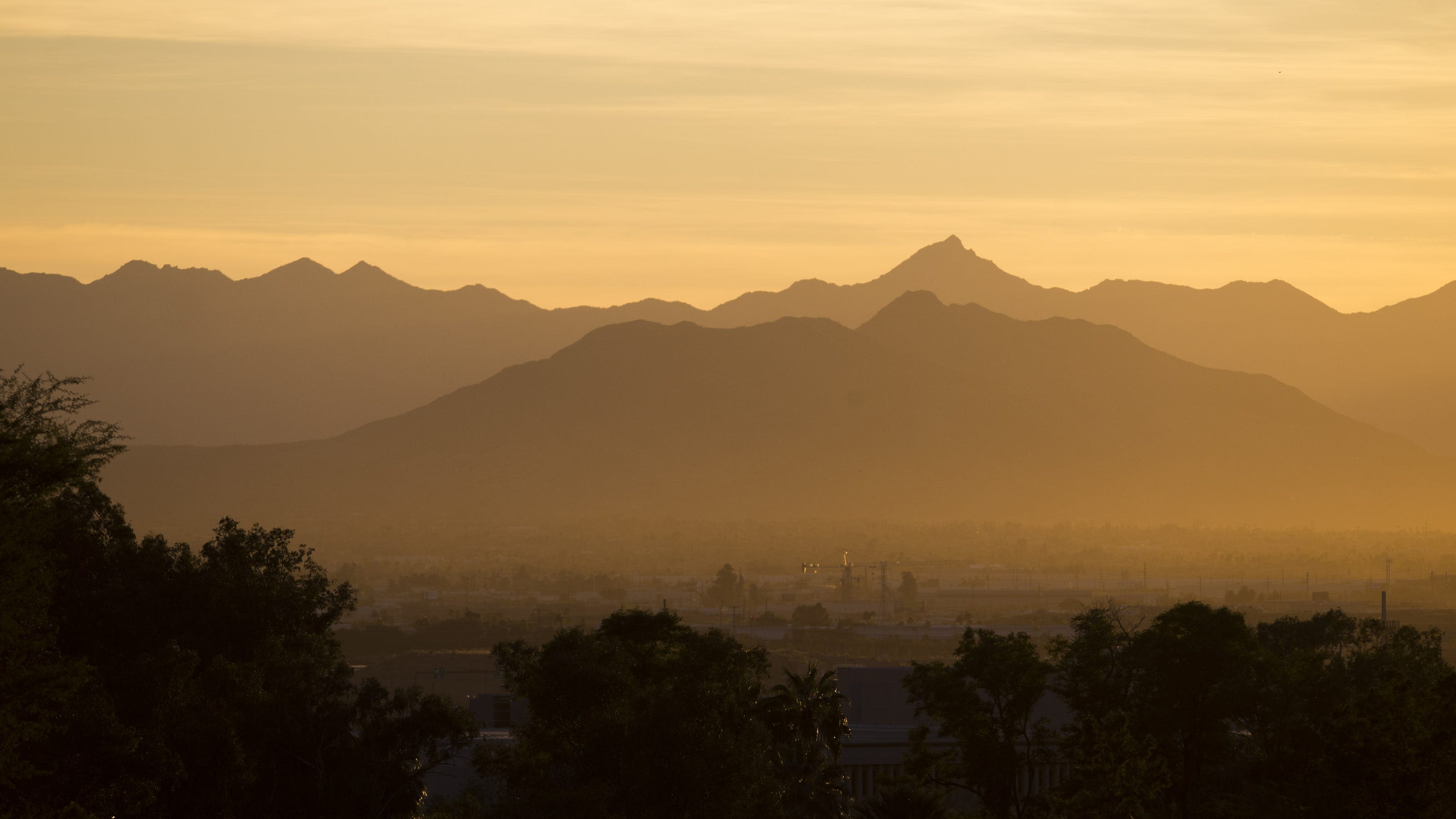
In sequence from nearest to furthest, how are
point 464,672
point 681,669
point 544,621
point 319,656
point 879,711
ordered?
point 319,656, point 681,669, point 879,711, point 464,672, point 544,621

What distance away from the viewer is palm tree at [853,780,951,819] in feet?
143

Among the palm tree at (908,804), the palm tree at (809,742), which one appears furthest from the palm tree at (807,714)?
the palm tree at (908,804)

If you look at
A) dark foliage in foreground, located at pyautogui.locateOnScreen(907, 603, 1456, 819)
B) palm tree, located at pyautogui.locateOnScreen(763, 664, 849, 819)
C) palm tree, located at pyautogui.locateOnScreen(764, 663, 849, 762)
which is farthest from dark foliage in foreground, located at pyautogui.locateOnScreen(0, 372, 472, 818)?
dark foliage in foreground, located at pyautogui.locateOnScreen(907, 603, 1456, 819)

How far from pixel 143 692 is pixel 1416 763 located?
78.8ft

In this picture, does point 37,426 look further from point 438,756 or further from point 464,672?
point 464,672

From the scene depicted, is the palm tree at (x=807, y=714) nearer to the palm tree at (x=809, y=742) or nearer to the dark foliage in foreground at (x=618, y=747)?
the palm tree at (x=809, y=742)

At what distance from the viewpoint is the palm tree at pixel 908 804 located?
43.7 meters

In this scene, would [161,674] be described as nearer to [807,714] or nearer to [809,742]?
[807,714]

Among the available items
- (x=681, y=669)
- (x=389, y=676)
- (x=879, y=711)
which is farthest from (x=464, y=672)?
(x=681, y=669)

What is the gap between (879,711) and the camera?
3605 inches

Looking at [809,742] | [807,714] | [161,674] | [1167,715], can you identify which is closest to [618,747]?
[161,674]

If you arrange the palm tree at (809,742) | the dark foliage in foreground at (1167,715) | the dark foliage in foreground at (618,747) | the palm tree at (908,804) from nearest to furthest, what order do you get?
the dark foliage in foreground at (1167,715), the dark foliage in foreground at (618,747), the palm tree at (908,804), the palm tree at (809,742)

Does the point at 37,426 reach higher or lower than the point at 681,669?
higher

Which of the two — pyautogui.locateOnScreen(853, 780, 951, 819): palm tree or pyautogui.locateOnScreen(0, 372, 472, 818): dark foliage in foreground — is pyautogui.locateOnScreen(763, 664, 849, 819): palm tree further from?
pyautogui.locateOnScreen(0, 372, 472, 818): dark foliage in foreground
